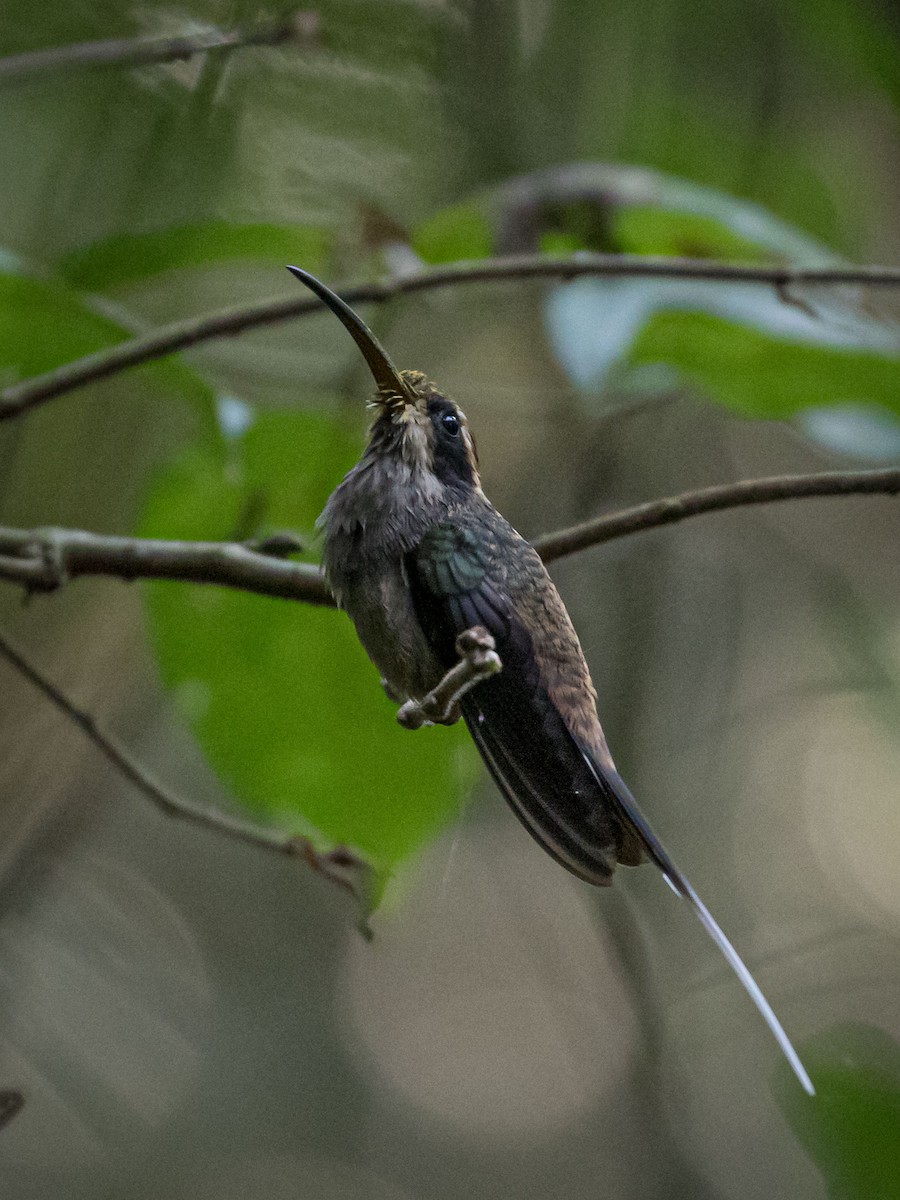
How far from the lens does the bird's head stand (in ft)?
1.64

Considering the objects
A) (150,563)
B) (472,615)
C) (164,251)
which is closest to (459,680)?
(472,615)

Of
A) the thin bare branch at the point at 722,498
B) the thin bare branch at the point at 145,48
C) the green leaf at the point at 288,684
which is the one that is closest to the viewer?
the thin bare branch at the point at 722,498

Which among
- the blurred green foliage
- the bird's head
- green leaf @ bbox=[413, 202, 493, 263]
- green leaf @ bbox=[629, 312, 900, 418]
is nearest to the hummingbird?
the bird's head

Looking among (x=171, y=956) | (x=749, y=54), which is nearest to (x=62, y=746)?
(x=171, y=956)

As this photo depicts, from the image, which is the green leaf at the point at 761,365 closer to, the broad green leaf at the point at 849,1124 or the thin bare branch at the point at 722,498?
the thin bare branch at the point at 722,498

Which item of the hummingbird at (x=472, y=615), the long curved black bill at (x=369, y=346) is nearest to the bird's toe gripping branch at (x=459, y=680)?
the hummingbird at (x=472, y=615)

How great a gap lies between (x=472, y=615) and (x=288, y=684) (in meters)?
0.34

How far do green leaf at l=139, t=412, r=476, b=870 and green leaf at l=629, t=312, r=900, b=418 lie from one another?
24 cm

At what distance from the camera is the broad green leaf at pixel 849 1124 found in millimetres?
875

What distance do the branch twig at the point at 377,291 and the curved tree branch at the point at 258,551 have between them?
11 centimetres

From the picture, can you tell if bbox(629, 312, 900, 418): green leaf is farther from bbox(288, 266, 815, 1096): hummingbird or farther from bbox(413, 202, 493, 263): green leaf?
bbox(288, 266, 815, 1096): hummingbird

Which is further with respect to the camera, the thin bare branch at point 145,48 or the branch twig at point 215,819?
the thin bare branch at point 145,48

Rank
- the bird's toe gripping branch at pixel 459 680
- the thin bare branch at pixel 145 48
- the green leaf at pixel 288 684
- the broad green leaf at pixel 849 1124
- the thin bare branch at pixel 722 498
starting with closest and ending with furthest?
the bird's toe gripping branch at pixel 459 680 → the thin bare branch at pixel 722 498 → the green leaf at pixel 288 684 → the broad green leaf at pixel 849 1124 → the thin bare branch at pixel 145 48

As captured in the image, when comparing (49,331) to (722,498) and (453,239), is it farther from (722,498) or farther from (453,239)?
(722,498)
